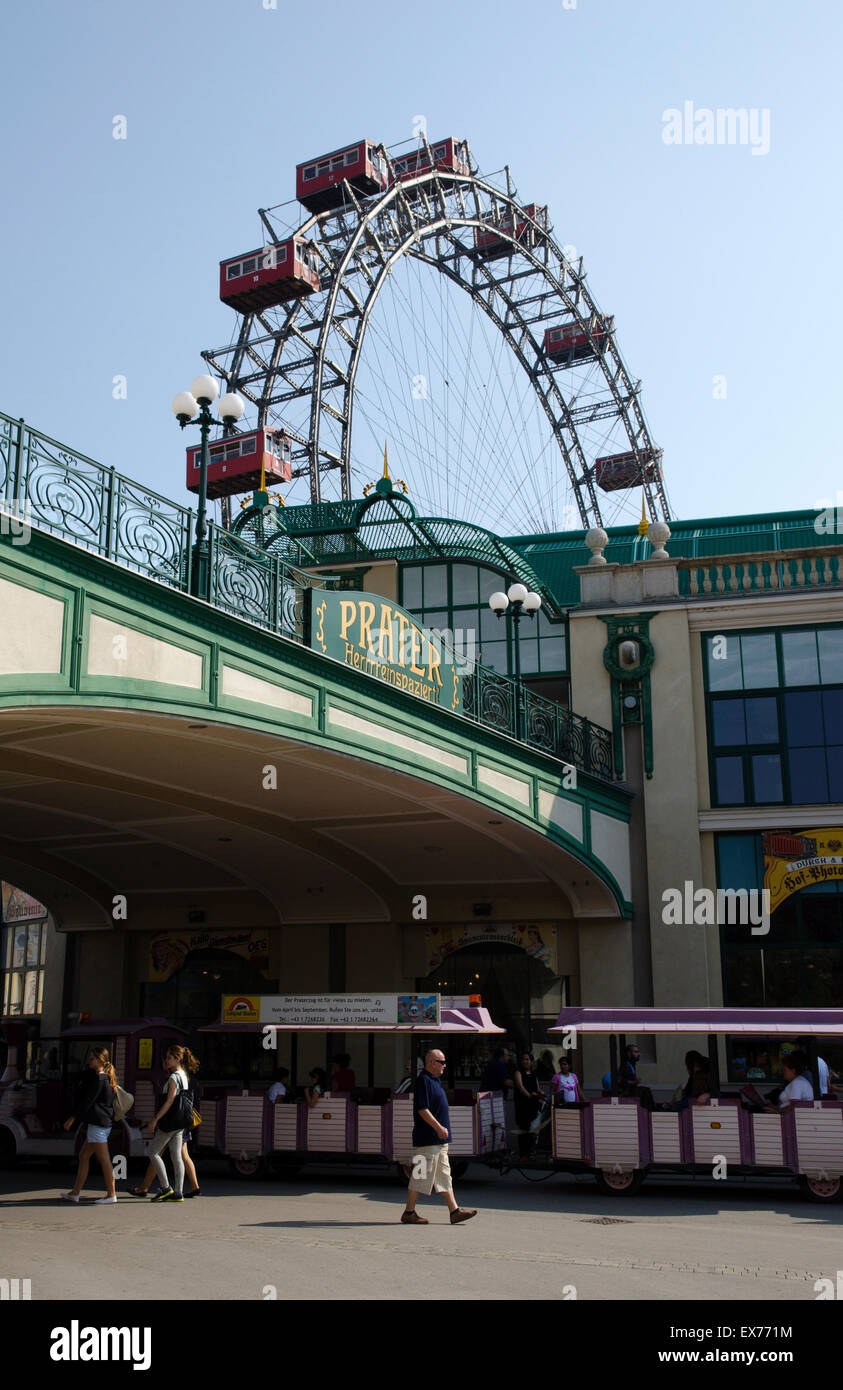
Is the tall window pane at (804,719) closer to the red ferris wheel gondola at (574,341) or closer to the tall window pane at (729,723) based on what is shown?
the tall window pane at (729,723)

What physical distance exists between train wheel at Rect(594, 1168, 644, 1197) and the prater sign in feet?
22.2

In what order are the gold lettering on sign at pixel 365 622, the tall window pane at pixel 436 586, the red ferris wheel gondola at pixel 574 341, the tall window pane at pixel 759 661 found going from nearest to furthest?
the gold lettering on sign at pixel 365 622 < the tall window pane at pixel 759 661 < the tall window pane at pixel 436 586 < the red ferris wheel gondola at pixel 574 341

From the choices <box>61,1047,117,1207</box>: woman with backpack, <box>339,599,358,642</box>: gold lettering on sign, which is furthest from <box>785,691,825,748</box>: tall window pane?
<box>61,1047,117,1207</box>: woman with backpack

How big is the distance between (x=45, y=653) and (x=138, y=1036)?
1049 centimetres

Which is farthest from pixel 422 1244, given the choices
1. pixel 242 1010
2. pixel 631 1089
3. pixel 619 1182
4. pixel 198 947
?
pixel 198 947

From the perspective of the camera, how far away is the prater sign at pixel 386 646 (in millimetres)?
16297

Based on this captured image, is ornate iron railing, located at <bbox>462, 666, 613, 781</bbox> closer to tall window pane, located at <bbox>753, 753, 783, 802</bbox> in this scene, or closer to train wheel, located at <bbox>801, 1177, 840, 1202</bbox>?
tall window pane, located at <bbox>753, 753, 783, 802</bbox>

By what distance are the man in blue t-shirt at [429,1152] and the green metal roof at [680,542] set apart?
61.3 ft

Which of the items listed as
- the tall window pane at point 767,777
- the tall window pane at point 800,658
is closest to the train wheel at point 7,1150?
the tall window pane at point 767,777

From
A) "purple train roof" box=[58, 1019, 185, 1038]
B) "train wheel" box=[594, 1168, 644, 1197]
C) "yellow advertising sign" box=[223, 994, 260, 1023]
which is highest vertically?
"yellow advertising sign" box=[223, 994, 260, 1023]

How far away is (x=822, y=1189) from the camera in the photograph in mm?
15375

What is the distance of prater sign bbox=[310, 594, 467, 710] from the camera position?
16297 millimetres

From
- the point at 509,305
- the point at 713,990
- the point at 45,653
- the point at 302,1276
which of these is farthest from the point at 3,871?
the point at 509,305
